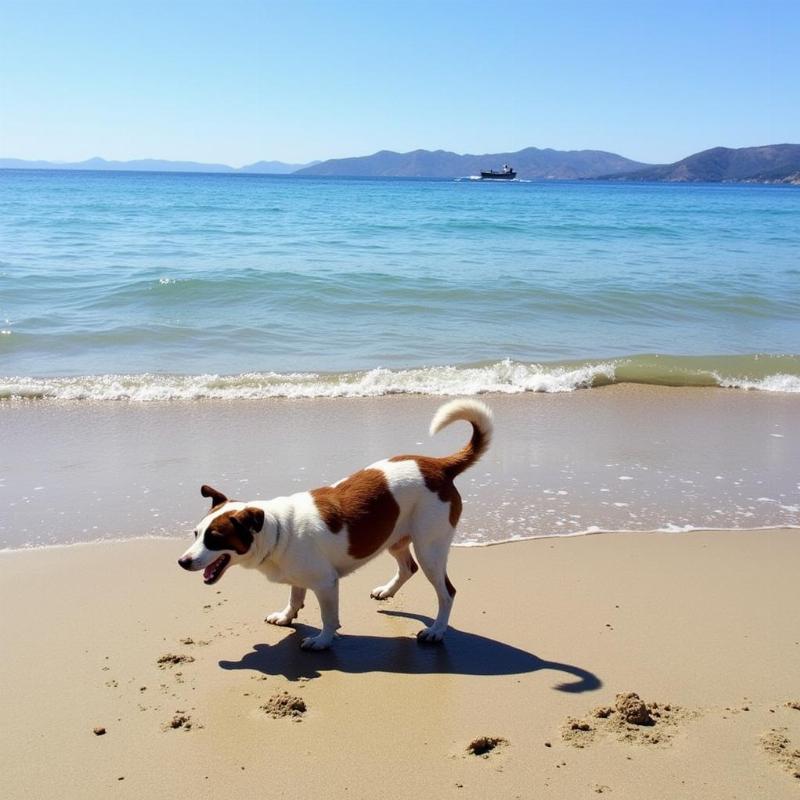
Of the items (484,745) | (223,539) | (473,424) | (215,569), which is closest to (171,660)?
(215,569)

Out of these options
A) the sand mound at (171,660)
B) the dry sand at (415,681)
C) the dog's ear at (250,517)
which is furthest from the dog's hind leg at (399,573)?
the sand mound at (171,660)

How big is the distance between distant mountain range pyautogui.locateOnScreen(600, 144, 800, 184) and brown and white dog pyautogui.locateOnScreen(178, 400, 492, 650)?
191 meters

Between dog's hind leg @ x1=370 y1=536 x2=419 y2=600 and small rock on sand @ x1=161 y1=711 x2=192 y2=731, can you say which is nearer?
small rock on sand @ x1=161 y1=711 x2=192 y2=731

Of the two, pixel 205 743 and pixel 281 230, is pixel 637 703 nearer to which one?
pixel 205 743

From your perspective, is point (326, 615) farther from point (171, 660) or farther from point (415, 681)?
point (171, 660)

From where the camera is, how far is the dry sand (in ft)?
11.8

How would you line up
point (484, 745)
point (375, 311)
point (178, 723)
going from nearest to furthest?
point (484, 745), point (178, 723), point (375, 311)

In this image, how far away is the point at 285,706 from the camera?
161 inches

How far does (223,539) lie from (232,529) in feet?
0.22

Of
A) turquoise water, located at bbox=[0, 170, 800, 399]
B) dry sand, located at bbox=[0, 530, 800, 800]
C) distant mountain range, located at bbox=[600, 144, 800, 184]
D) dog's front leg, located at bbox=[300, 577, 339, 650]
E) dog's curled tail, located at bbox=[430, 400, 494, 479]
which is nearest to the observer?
dry sand, located at bbox=[0, 530, 800, 800]

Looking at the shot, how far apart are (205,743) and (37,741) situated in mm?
709

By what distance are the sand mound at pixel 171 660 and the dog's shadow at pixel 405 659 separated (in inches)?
7.1

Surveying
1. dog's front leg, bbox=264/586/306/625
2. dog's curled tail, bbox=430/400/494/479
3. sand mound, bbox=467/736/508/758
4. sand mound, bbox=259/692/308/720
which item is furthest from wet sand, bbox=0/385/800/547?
sand mound, bbox=467/736/508/758

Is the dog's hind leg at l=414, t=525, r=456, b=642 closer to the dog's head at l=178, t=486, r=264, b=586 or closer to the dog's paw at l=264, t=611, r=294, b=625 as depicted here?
the dog's paw at l=264, t=611, r=294, b=625
